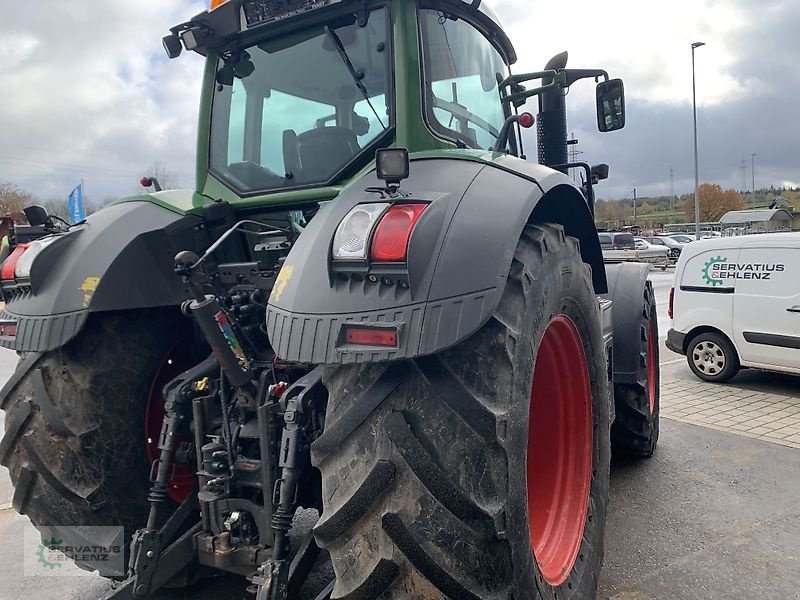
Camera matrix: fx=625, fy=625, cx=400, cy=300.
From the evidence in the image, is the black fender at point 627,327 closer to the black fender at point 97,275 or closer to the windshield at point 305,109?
the windshield at point 305,109

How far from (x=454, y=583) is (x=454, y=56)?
86.0 inches

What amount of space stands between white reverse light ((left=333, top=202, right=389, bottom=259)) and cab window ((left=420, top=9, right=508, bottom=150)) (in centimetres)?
92

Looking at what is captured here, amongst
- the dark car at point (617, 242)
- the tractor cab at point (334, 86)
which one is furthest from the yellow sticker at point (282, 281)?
the dark car at point (617, 242)

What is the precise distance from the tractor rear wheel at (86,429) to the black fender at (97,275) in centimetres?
14

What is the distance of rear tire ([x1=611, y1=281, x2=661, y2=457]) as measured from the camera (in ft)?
14.6

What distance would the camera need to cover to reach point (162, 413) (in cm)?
295

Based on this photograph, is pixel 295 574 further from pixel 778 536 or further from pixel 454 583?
pixel 778 536

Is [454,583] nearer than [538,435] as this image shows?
Yes

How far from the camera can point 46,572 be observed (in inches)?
128

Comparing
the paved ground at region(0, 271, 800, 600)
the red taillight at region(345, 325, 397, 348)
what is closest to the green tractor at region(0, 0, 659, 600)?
the red taillight at region(345, 325, 397, 348)

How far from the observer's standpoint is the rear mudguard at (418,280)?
5.46ft

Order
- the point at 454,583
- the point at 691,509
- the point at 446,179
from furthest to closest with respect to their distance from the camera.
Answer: the point at 691,509, the point at 446,179, the point at 454,583

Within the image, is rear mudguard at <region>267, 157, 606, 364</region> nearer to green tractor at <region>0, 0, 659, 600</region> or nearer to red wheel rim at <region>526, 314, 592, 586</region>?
green tractor at <region>0, 0, 659, 600</region>

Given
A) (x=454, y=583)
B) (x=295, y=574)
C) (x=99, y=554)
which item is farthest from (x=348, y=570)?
(x=99, y=554)
